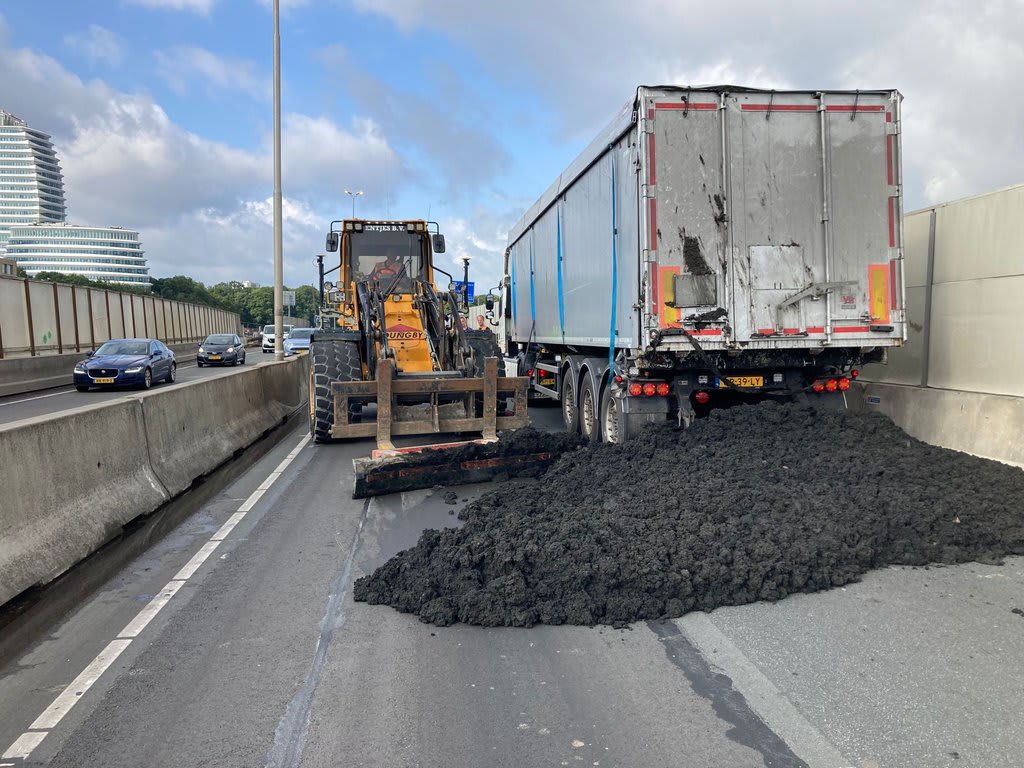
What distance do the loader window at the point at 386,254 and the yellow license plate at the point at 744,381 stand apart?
689cm

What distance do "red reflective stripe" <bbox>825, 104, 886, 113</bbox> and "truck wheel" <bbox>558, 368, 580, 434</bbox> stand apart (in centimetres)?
513

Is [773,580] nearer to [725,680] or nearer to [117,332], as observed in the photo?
[725,680]

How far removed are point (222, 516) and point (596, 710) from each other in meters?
5.21

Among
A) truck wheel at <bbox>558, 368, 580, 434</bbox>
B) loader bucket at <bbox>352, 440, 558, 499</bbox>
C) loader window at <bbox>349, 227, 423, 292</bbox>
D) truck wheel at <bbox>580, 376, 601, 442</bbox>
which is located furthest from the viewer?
loader window at <bbox>349, 227, 423, 292</bbox>

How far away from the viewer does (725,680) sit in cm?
Answer: 408

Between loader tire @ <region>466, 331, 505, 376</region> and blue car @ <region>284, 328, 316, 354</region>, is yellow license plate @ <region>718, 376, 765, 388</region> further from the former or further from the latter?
blue car @ <region>284, 328, 316, 354</region>

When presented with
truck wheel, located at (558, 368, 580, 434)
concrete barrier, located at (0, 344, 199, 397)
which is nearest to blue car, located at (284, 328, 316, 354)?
concrete barrier, located at (0, 344, 199, 397)

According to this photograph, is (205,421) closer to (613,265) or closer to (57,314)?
(613,265)

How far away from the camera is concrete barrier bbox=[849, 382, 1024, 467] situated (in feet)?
27.0

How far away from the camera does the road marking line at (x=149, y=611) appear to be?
485 cm

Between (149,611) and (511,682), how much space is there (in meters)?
2.58

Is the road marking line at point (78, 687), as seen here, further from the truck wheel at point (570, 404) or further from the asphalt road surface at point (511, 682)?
the truck wheel at point (570, 404)

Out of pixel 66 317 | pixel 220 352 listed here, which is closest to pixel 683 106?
pixel 66 317

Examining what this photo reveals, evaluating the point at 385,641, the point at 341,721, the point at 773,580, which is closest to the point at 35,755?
the point at 341,721
